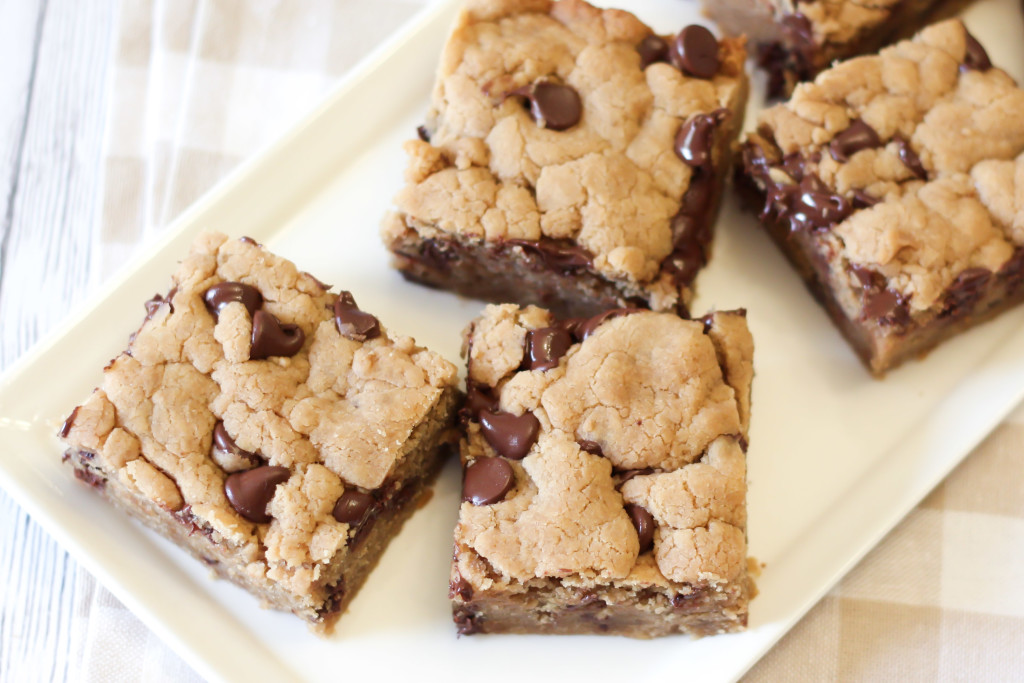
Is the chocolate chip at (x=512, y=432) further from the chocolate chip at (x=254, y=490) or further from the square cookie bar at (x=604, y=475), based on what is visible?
the chocolate chip at (x=254, y=490)

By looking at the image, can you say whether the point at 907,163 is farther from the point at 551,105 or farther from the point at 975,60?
the point at 551,105

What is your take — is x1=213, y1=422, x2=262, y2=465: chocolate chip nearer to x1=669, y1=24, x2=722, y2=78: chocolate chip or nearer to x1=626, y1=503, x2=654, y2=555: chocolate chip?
x1=626, y1=503, x2=654, y2=555: chocolate chip

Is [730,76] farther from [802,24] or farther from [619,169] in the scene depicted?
[619,169]

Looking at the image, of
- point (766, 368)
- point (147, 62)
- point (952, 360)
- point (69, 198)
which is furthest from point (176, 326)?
point (952, 360)

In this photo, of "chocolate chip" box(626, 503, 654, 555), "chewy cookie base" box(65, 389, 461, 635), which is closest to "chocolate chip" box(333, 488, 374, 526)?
"chewy cookie base" box(65, 389, 461, 635)

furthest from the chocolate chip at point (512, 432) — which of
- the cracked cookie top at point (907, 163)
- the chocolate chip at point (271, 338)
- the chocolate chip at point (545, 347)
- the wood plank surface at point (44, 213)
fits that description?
the wood plank surface at point (44, 213)

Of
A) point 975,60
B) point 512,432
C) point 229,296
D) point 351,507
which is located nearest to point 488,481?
point 512,432
